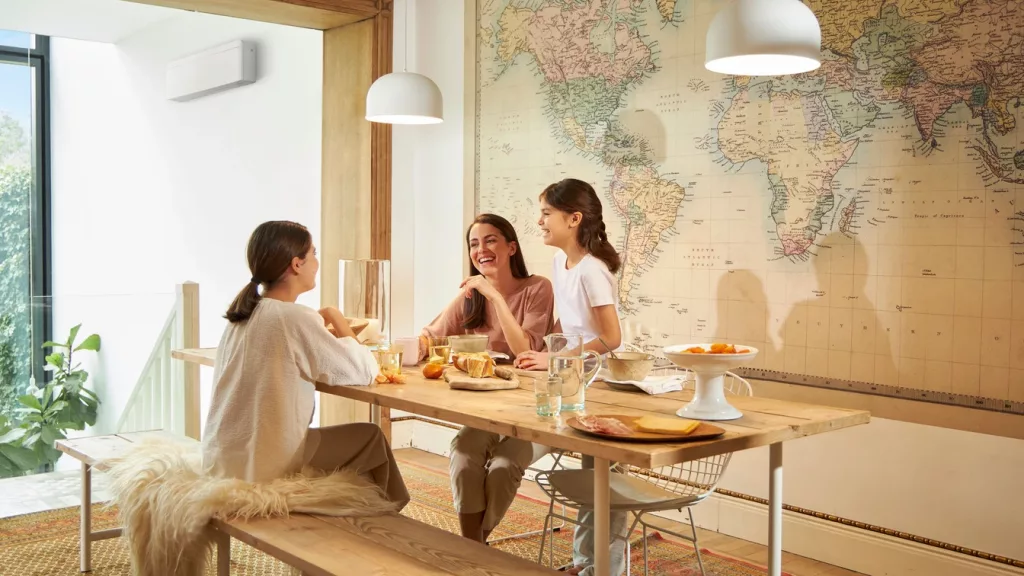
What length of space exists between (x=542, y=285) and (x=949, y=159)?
1.40 metres

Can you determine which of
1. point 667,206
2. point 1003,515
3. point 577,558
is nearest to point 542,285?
point 667,206

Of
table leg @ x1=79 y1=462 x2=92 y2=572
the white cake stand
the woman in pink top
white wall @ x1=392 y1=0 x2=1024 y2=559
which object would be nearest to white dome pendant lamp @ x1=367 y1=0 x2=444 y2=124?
the woman in pink top

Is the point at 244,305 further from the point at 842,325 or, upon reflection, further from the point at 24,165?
the point at 24,165

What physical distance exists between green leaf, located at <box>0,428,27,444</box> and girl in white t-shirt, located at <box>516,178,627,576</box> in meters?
2.39

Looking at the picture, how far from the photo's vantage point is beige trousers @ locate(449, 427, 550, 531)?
9.17 ft

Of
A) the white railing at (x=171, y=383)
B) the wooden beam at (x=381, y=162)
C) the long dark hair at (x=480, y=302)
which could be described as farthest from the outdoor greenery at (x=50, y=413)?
the long dark hair at (x=480, y=302)

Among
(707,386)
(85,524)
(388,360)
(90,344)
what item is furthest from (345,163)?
(707,386)

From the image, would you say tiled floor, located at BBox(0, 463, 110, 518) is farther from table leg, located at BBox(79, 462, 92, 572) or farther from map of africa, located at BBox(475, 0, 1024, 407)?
map of africa, located at BBox(475, 0, 1024, 407)

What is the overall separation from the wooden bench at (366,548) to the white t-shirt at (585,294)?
1.04 m

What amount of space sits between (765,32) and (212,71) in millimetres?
4660

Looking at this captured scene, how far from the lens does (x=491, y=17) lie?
4.75 meters

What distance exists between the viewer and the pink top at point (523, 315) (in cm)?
341

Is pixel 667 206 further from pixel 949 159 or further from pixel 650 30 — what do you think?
pixel 949 159

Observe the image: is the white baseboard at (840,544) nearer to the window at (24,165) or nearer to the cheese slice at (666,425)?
the cheese slice at (666,425)
